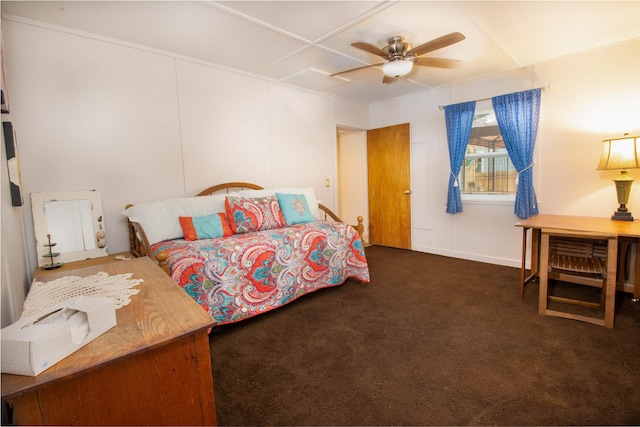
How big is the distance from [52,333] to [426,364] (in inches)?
74.4

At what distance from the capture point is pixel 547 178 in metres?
3.38

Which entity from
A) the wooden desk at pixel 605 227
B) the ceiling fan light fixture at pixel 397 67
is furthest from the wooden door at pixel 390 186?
the ceiling fan light fixture at pixel 397 67

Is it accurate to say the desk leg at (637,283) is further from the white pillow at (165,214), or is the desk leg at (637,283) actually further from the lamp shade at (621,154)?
the white pillow at (165,214)

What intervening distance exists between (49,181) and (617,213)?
4897 mm

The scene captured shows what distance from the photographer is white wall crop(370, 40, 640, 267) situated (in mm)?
2928

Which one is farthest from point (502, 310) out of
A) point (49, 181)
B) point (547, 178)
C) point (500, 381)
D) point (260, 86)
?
point (49, 181)

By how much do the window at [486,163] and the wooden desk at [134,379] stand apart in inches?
158

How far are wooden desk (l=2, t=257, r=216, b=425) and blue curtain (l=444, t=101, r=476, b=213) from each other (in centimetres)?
385

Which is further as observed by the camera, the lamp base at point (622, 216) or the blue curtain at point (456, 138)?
the blue curtain at point (456, 138)

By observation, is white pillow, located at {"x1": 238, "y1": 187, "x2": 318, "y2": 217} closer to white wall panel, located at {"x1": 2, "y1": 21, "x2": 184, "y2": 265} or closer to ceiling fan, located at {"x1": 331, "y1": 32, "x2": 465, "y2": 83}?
white wall panel, located at {"x1": 2, "y1": 21, "x2": 184, "y2": 265}

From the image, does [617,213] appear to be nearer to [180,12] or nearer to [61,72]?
[180,12]

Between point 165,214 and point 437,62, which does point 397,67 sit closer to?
point 437,62

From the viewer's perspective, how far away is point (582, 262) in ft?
8.28

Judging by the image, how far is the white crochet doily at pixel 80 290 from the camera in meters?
1.03
